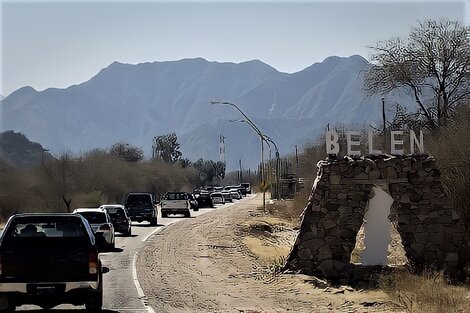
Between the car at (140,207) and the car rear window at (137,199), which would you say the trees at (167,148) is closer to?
the car at (140,207)

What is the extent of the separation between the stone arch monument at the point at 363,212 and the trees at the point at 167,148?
142922 millimetres

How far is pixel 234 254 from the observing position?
31.8 meters

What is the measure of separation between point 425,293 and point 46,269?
331 inches

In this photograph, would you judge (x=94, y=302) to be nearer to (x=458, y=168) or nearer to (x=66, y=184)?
(x=458, y=168)

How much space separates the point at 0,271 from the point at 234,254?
60.9ft

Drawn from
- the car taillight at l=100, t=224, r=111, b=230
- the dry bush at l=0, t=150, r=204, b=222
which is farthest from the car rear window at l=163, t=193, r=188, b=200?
the car taillight at l=100, t=224, r=111, b=230

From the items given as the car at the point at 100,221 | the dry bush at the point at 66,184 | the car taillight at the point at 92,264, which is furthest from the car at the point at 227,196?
the car taillight at the point at 92,264

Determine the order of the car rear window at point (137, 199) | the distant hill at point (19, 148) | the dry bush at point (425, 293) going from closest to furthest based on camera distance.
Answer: the dry bush at point (425, 293)
the car rear window at point (137, 199)
the distant hill at point (19, 148)

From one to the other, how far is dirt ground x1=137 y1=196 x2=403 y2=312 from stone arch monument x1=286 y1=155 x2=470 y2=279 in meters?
1.33

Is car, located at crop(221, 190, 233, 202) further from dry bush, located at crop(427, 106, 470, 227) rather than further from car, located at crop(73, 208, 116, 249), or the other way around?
dry bush, located at crop(427, 106, 470, 227)

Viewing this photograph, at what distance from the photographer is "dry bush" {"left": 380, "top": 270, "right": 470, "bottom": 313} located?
626 inches

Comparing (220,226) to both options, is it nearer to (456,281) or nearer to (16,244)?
(456,281)

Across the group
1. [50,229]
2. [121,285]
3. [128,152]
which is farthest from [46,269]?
[128,152]

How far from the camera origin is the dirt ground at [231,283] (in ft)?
57.0
